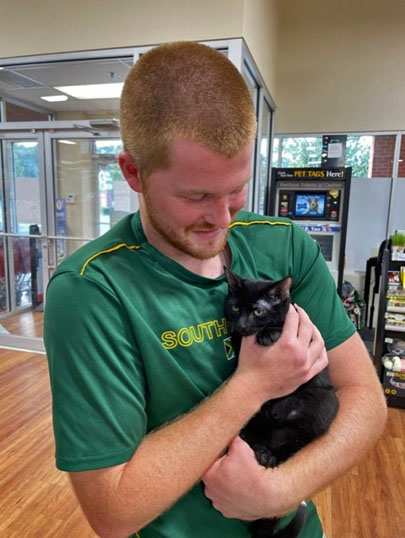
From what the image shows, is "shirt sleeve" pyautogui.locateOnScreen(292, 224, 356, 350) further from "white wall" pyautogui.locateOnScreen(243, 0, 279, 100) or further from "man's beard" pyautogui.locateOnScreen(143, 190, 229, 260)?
"white wall" pyautogui.locateOnScreen(243, 0, 279, 100)

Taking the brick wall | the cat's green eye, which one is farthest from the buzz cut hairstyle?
the brick wall

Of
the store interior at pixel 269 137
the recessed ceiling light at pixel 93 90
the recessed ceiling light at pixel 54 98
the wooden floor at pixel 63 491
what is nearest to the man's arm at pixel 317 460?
the wooden floor at pixel 63 491

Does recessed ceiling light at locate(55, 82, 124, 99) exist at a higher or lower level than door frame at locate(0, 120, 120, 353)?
higher

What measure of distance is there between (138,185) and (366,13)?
194 inches

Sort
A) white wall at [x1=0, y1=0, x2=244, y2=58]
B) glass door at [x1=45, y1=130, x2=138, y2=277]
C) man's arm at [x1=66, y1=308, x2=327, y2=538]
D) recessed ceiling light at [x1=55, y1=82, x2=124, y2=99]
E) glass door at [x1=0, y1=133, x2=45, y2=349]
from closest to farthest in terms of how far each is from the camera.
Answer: man's arm at [x1=66, y1=308, x2=327, y2=538]
white wall at [x1=0, y1=0, x2=244, y2=58]
recessed ceiling light at [x1=55, y1=82, x2=124, y2=99]
glass door at [x1=0, y1=133, x2=45, y2=349]
glass door at [x1=45, y1=130, x2=138, y2=277]

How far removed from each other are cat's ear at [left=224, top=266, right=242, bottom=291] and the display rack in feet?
8.94

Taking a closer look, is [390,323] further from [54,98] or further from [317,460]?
[54,98]

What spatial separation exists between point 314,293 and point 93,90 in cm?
419

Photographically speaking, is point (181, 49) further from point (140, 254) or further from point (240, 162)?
point (140, 254)

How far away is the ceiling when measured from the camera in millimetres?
3430

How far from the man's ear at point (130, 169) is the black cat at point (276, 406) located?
0.27 m

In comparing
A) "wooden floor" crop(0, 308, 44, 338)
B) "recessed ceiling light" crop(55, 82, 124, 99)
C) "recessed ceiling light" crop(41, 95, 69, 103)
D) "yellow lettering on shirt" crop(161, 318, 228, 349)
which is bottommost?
"wooden floor" crop(0, 308, 44, 338)

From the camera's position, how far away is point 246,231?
36.7 inches

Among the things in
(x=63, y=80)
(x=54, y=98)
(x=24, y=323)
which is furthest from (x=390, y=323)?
(x=54, y=98)
